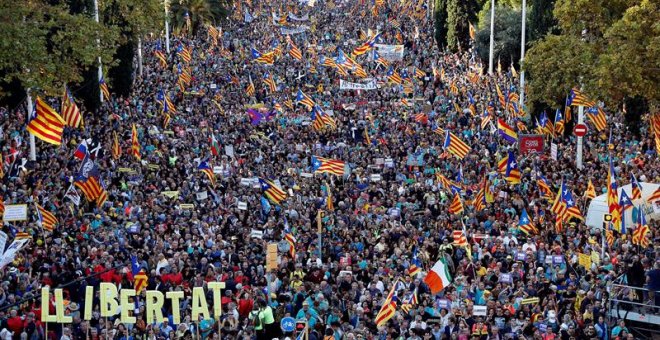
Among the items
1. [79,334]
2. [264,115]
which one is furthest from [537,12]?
[79,334]

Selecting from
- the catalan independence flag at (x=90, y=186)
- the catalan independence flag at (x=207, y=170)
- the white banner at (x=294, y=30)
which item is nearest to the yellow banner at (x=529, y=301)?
the catalan independence flag at (x=90, y=186)

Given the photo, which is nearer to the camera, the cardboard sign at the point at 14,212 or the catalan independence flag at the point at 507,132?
the cardboard sign at the point at 14,212

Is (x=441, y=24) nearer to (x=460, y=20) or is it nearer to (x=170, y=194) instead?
(x=460, y=20)

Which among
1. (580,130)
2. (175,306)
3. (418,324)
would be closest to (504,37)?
(580,130)

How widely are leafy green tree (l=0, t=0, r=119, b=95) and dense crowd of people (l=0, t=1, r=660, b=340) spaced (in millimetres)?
2457

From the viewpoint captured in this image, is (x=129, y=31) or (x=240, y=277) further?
(x=129, y=31)

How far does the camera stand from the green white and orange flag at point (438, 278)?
79.0 feet

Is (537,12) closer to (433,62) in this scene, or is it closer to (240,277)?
(433,62)

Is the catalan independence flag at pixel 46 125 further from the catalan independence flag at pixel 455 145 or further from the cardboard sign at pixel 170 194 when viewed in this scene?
the catalan independence flag at pixel 455 145

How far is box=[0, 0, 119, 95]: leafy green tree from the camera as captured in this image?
33875 millimetres

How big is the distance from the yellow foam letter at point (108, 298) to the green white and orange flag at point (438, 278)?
6.03m

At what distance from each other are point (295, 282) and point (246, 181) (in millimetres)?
11189

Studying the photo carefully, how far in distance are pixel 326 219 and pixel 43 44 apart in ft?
32.1

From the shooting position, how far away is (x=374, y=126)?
48156 mm
